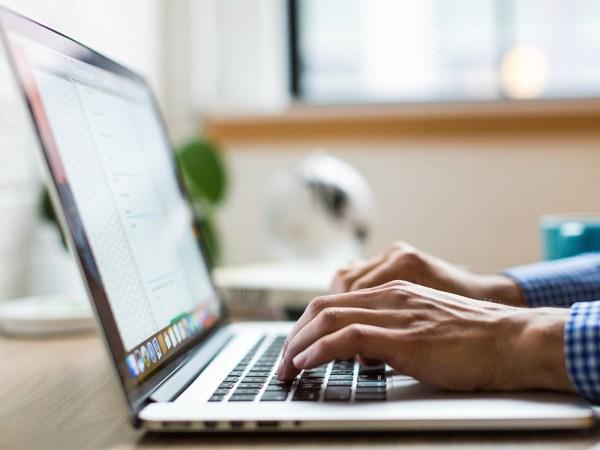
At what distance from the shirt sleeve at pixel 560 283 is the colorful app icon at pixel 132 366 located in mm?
502

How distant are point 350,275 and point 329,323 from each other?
248mm

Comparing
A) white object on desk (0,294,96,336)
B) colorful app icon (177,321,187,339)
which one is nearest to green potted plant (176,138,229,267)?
white object on desk (0,294,96,336)

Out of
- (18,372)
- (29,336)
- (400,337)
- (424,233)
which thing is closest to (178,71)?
(424,233)

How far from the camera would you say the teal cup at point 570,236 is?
0.99m

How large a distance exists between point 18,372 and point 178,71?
1.27 meters

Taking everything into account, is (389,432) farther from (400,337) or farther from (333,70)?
(333,70)

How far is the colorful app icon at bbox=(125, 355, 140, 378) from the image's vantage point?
0.49m

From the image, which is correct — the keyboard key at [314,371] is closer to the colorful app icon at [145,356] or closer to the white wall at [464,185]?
the colorful app icon at [145,356]

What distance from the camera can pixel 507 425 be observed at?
44 cm

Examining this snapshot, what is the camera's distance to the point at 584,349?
1.65ft

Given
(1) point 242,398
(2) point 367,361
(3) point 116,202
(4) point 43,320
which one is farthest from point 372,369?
(4) point 43,320

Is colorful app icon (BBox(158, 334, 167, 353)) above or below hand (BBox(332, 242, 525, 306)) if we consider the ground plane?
above

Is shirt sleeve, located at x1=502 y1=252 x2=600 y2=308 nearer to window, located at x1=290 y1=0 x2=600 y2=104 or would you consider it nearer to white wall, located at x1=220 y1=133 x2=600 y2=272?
white wall, located at x1=220 y1=133 x2=600 y2=272

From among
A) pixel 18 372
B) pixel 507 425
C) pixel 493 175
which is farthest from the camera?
pixel 493 175
